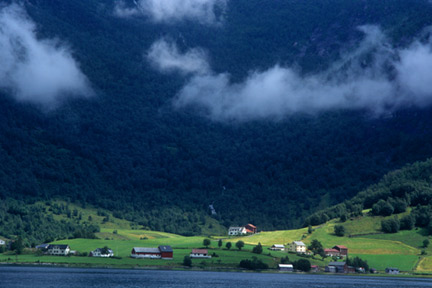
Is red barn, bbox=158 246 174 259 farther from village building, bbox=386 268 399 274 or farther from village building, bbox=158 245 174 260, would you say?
village building, bbox=386 268 399 274

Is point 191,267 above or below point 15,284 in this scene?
above

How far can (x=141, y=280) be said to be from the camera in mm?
147500

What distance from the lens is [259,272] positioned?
186875 mm

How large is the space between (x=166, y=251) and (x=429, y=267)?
75132mm

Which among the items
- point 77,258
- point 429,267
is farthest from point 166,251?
point 429,267

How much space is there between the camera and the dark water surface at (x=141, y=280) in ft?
439

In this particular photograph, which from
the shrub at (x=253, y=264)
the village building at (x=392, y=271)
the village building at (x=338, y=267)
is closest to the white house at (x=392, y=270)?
the village building at (x=392, y=271)

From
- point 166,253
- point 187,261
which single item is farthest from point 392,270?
point 166,253

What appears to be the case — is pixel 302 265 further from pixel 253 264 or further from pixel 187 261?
pixel 187 261

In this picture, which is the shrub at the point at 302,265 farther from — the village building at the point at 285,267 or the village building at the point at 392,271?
the village building at the point at 392,271

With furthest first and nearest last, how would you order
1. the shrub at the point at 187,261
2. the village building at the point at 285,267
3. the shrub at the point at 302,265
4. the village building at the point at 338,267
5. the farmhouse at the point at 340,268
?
the farmhouse at the point at 340,268
the village building at the point at 338,267
the village building at the point at 285,267
the shrub at the point at 302,265
the shrub at the point at 187,261

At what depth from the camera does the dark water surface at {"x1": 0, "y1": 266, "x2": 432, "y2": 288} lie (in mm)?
133875

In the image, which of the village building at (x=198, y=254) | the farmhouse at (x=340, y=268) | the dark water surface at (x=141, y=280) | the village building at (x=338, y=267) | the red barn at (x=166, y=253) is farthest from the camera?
the red barn at (x=166, y=253)

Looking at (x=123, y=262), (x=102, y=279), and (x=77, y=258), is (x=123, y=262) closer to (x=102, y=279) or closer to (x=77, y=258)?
(x=77, y=258)
